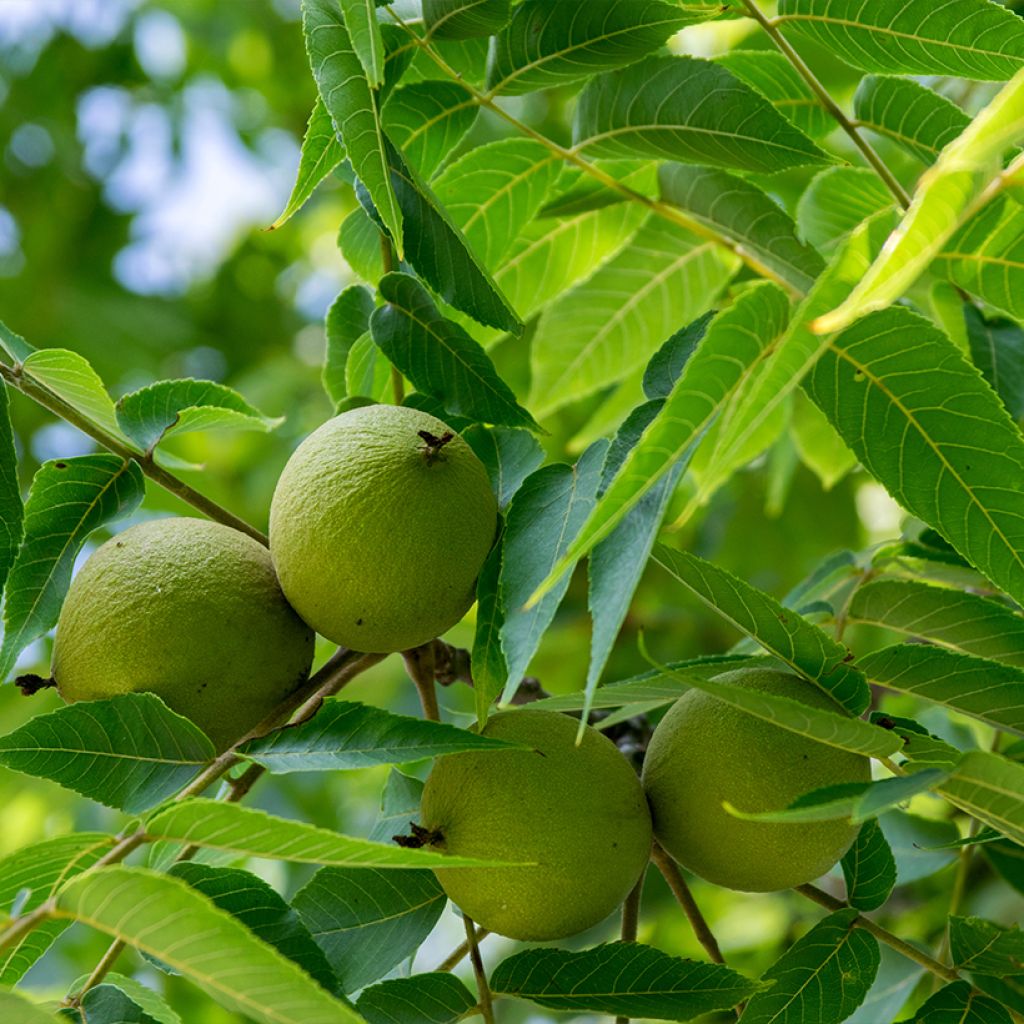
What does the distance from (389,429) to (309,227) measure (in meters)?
3.93

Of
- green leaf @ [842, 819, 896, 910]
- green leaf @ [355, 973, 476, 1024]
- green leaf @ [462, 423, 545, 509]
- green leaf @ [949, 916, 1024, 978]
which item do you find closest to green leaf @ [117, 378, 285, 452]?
green leaf @ [462, 423, 545, 509]

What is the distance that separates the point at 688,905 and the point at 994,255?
97 cm

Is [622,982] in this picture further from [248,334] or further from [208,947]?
[248,334]

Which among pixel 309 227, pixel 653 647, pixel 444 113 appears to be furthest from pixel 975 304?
pixel 309 227

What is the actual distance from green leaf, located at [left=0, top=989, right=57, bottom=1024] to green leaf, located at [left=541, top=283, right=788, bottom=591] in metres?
0.55

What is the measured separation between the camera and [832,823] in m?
1.52

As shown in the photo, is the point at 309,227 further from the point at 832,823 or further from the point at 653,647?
the point at 832,823

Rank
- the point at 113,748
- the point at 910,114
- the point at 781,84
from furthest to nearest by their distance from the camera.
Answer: the point at 781,84 < the point at 910,114 < the point at 113,748

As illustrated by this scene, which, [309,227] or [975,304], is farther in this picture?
[309,227]

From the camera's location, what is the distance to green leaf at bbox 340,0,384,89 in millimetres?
1282

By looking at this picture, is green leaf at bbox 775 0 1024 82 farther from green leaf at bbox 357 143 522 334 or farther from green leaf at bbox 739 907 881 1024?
green leaf at bbox 739 907 881 1024

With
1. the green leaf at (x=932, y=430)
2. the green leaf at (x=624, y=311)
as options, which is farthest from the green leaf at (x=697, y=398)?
the green leaf at (x=624, y=311)

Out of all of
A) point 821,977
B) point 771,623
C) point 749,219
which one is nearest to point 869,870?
point 821,977

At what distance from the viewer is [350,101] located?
4.53 ft
